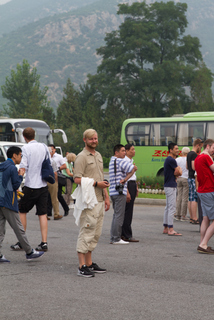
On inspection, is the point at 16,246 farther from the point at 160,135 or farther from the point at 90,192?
the point at 160,135

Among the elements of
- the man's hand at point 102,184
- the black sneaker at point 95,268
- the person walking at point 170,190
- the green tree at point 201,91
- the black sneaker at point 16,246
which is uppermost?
the green tree at point 201,91

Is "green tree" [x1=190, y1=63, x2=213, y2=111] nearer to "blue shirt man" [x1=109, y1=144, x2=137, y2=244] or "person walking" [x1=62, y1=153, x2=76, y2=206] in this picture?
"person walking" [x1=62, y1=153, x2=76, y2=206]

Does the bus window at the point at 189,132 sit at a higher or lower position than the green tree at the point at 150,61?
lower

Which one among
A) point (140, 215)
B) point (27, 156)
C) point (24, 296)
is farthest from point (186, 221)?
point (24, 296)

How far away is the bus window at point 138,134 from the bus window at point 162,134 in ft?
1.08

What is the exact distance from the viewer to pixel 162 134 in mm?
25406

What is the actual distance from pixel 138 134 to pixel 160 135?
1258mm

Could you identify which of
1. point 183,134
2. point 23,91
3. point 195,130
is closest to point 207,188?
point 195,130

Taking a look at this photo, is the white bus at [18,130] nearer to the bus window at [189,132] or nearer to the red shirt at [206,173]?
the bus window at [189,132]

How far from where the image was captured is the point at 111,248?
8055 mm

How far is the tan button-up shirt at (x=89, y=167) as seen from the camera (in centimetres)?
603

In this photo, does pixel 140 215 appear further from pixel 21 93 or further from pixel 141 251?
pixel 21 93

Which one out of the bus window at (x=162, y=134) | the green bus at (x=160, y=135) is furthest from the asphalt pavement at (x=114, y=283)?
the bus window at (x=162, y=134)

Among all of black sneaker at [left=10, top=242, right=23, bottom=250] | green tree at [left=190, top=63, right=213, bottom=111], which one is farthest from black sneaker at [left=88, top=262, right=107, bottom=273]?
green tree at [left=190, top=63, right=213, bottom=111]
